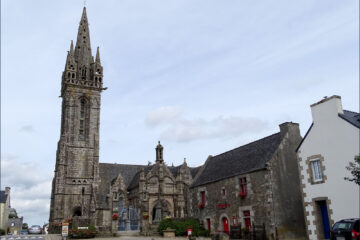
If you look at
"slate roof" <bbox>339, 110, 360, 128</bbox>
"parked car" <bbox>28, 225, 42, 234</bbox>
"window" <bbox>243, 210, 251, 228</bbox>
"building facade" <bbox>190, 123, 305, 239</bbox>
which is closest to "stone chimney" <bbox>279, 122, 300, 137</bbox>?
"building facade" <bbox>190, 123, 305, 239</bbox>

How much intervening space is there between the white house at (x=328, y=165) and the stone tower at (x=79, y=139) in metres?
27.1

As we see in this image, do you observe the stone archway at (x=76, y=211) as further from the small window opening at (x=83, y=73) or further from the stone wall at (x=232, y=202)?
the small window opening at (x=83, y=73)

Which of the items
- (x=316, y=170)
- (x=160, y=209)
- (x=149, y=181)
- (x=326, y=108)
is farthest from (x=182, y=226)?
(x=326, y=108)

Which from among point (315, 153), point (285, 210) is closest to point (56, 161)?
point (285, 210)

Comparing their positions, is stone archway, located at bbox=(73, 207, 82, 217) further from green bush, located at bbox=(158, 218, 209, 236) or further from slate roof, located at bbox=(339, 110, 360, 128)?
slate roof, located at bbox=(339, 110, 360, 128)

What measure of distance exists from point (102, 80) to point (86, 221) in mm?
24429

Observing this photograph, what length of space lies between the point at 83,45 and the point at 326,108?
41.3 m

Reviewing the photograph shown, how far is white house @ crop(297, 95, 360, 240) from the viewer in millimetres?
16922

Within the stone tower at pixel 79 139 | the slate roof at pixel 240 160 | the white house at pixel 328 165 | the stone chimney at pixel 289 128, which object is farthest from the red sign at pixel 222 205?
the stone tower at pixel 79 139

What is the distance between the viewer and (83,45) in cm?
5184

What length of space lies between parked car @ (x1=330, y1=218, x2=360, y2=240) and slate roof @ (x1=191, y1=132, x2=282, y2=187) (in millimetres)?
8947

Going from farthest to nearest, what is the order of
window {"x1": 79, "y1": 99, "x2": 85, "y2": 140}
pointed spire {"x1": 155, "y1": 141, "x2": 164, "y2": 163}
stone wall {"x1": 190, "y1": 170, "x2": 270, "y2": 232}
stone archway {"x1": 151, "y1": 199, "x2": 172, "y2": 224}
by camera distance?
window {"x1": 79, "y1": 99, "x2": 85, "y2": 140} < pointed spire {"x1": 155, "y1": 141, "x2": 164, "y2": 163} < stone archway {"x1": 151, "y1": 199, "x2": 172, "y2": 224} < stone wall {"x1": 190, "y1": 170, "x2": 270, "y2": 232}

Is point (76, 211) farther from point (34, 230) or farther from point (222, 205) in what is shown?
point (222, 205)

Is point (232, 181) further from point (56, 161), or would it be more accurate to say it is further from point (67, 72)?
point (67, 72)
